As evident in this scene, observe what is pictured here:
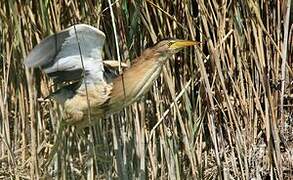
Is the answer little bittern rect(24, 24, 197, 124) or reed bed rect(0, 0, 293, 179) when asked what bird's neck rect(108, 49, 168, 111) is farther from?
reed bed rect(0, 0, 293, 179)

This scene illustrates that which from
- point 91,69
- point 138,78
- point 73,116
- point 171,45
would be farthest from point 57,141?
point 171,45

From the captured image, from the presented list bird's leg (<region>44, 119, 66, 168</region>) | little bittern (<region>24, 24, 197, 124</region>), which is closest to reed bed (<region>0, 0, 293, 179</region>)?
bird's leg (<region>44, 119, 66, 168</region>)

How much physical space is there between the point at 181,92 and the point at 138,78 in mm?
264

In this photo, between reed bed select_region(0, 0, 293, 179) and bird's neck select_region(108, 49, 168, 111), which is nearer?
bird's neck select_region(108, 49, 168, 111)

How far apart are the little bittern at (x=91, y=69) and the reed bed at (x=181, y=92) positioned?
112mm

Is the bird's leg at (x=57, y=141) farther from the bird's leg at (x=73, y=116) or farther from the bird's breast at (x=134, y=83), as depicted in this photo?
the bird's breast at (x=134, y=83)

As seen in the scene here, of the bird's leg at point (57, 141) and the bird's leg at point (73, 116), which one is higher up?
the bird's leg at point (73, 116)

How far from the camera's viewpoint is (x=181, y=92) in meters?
2.55

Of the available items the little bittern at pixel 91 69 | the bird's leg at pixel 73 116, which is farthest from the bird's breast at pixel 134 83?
the bird's leg at pixel 73 116

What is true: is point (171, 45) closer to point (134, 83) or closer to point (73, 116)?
point (134, 83)

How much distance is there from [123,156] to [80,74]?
36cm

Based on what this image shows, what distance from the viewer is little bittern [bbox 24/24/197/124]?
2.21 meters

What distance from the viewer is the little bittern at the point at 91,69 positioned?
2.21 m

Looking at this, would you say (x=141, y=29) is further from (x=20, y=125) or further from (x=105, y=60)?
(x=20, y=125)
